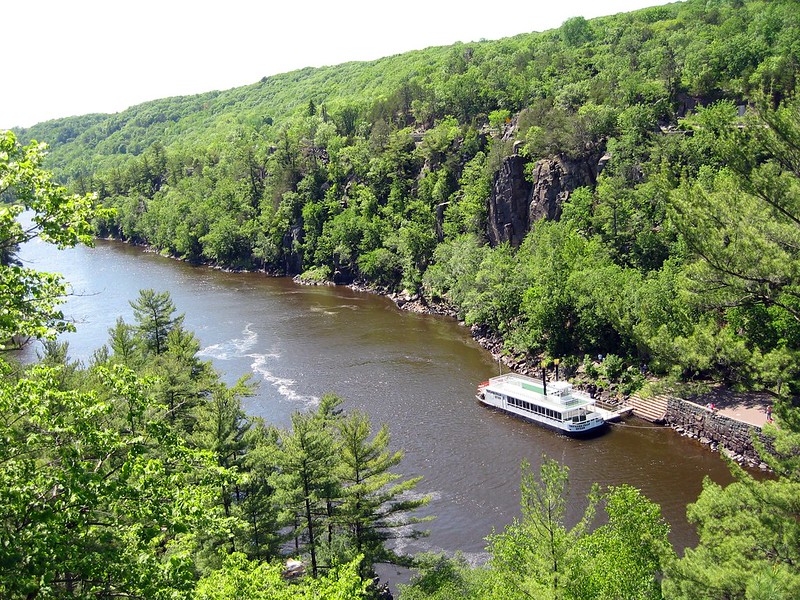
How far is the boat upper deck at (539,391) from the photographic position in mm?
46812

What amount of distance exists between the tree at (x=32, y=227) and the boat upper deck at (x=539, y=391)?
39.5 m

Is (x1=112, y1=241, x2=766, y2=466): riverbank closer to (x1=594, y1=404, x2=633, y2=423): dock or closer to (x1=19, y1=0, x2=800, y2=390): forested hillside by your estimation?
(x1=19, y1=0, x2=800, y2=390): forested hillside

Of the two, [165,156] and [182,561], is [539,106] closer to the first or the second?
[182,561]

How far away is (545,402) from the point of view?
47.0 meters

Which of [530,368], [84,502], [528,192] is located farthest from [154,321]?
[528,192]

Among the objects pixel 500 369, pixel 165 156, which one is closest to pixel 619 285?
pixel 500 369

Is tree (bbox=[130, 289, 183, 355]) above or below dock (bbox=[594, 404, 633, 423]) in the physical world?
above

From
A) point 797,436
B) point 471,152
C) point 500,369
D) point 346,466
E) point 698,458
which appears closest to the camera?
point 797,436

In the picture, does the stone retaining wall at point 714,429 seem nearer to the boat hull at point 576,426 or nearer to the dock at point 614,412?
the dock at point 614,412

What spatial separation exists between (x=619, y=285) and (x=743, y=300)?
36.2m

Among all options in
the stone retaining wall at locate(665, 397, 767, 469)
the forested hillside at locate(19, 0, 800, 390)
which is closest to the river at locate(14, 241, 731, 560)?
the stone retaining wall at locate(665, 397, 767, 469)

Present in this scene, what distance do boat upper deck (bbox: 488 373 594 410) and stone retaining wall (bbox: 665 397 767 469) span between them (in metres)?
5.57

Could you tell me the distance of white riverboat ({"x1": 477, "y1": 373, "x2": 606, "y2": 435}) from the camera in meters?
45.3

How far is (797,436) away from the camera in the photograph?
16.0 metres
